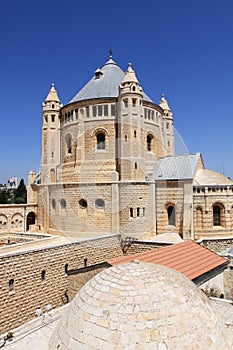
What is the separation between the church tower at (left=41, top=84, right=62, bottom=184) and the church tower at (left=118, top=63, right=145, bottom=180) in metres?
7.75

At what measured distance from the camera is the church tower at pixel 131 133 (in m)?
→ 23.2

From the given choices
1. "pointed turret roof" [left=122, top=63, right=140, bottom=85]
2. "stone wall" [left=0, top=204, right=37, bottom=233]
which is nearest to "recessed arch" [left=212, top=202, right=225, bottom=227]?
"pointed turret roof" [left=122, top=63, right=140, bottom=85]

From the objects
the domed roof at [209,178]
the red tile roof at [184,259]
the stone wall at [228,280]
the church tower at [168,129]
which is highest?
the church tower at [168,129]

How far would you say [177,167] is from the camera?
78.1 ft

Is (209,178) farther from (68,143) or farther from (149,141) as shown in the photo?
(68,143)

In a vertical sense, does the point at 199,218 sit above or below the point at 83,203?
below

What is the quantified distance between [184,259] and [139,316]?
9.07m

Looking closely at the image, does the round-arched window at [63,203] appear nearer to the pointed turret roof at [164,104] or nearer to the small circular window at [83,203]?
the small circular window at [83,203]

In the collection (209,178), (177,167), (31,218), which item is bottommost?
(31,218)

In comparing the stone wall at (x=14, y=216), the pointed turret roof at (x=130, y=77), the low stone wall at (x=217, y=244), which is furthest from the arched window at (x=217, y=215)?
the stone wall at (x=14, y=216)

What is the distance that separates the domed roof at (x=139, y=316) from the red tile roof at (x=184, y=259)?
6462 millimetres

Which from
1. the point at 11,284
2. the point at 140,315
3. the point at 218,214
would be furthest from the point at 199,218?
the point at 140,315

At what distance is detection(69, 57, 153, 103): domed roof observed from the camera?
26297 mm

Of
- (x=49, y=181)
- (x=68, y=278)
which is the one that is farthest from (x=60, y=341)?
(x=49, y=181)
